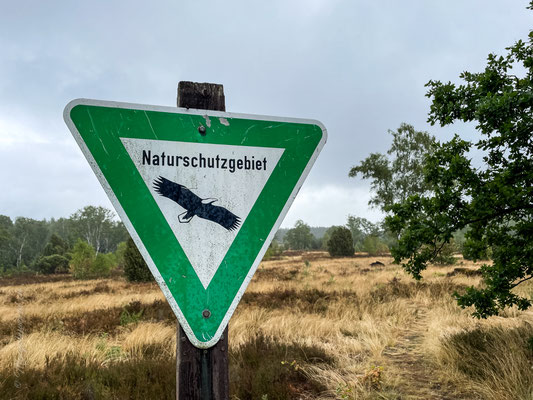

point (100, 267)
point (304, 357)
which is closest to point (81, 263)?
point (100, 267)

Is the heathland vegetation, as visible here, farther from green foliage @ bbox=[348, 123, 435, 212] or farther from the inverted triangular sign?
green foliage @ bbox=[348, 123, 435, 212]

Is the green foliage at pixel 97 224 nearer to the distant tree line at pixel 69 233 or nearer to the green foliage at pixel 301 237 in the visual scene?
the distant tree line at pixel 69 233

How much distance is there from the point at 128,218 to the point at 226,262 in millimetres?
384

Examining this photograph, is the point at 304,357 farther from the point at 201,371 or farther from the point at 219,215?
the point at 219,215

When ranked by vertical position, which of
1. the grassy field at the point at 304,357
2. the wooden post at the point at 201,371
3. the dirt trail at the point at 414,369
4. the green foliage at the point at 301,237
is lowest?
the dirt trail at the point at 414,369

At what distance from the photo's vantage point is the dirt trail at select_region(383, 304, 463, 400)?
425 cm

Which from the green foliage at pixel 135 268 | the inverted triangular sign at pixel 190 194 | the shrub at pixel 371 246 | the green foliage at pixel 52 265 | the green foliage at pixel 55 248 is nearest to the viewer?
the inverted triangular sign at pixel 190 194

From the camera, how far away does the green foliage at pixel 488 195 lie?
3562 mm

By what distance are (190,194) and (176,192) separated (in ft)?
0.17

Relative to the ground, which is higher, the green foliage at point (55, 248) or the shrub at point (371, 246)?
the green foliage at point (55, 248)

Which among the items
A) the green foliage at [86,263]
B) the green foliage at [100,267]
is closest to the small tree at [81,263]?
the green foliage at [86,263]

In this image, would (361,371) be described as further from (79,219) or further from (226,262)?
(79,219)

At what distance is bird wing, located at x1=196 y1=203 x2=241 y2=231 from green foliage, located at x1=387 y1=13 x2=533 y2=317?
2.92m

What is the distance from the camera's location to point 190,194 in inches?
50.4
